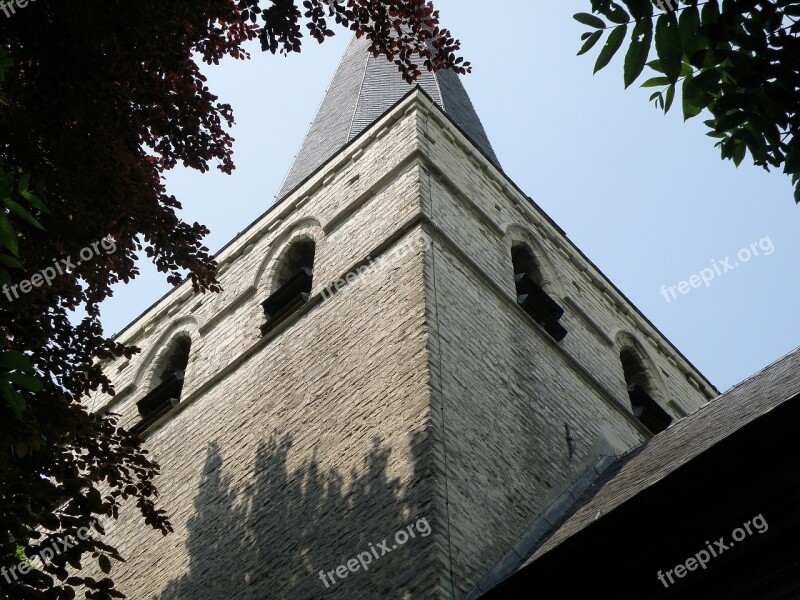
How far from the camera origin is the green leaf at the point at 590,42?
4562 millimetres

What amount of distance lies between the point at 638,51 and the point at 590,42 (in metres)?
0.25

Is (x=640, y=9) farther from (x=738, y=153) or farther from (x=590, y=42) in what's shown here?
(x=738, y=153)

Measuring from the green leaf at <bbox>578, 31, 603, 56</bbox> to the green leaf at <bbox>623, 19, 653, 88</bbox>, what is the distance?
0.19 metres

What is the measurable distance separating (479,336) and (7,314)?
16.9ft

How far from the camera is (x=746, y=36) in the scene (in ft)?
15.1

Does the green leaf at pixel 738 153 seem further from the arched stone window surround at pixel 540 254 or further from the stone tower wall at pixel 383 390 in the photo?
the arched stone window surround at pixel 540 254

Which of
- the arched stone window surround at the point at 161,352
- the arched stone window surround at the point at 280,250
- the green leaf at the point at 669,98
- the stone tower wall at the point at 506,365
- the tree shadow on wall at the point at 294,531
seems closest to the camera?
the green leaf at the point at 669,98

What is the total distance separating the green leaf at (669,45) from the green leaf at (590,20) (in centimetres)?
25

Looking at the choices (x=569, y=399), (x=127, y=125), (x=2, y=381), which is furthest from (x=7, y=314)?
(x=569, y=399)

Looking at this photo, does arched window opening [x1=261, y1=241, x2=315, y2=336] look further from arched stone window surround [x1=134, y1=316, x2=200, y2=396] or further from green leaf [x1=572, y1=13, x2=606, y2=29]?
green leaf [x1=572, y1=13, x2=606, y2=29]

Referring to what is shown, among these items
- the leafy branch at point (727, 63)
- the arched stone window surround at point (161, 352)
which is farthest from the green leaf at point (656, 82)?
the arched stone window surround at point (161, 352)

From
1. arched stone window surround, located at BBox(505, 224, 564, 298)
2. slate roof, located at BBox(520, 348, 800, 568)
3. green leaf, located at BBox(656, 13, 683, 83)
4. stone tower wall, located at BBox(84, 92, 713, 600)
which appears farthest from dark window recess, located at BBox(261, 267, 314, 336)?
green leaf, located at BBox(656, 13, 683, 83)

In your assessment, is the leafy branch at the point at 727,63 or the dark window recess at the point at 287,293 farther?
the dark window recess at the point at 287,293

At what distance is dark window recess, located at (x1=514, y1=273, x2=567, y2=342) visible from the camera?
40.0 ft
